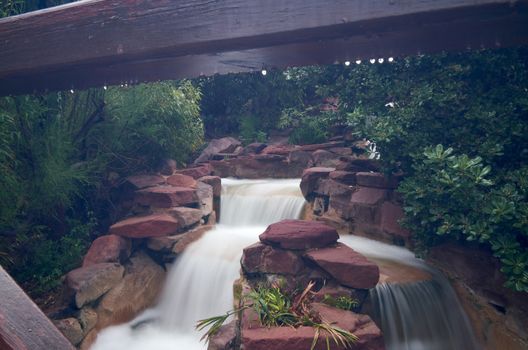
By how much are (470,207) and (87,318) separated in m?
5.13

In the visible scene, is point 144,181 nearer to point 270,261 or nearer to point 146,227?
point 146,227

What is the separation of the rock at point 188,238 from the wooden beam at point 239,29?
465cm

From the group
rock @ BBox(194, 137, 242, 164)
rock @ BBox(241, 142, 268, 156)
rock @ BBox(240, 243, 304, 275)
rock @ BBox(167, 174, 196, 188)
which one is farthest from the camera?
rock @ BBox(241, 142, 268, 156)

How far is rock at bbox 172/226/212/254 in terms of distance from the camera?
6.65 m

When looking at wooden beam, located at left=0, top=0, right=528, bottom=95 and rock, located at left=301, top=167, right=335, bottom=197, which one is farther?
rock, located at left=301, top=167, right=335, bottom=197

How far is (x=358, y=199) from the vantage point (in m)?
6.97

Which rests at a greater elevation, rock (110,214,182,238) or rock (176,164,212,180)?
rock (176,164,212,180)

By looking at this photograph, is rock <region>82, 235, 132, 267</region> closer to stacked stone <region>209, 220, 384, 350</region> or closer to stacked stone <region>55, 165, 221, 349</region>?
stacked stone <region>55, 165, 221, 349</region>

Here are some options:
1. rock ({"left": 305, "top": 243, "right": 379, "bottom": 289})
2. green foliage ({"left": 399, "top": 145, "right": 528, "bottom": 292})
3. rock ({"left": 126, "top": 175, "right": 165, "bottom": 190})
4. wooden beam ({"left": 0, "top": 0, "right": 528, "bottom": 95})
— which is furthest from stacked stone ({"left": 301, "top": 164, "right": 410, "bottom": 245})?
wooden beam ({"left": 0, "top": 0, "right": 528, "bottom": 95})

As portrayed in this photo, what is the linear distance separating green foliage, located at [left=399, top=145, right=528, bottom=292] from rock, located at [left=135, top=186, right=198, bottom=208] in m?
3.97

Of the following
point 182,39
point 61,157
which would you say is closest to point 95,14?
point 182,39

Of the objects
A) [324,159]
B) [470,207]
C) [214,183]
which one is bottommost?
[324,159]

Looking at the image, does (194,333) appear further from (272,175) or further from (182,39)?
(272,175)

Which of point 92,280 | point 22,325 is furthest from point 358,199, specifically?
point 22,325
